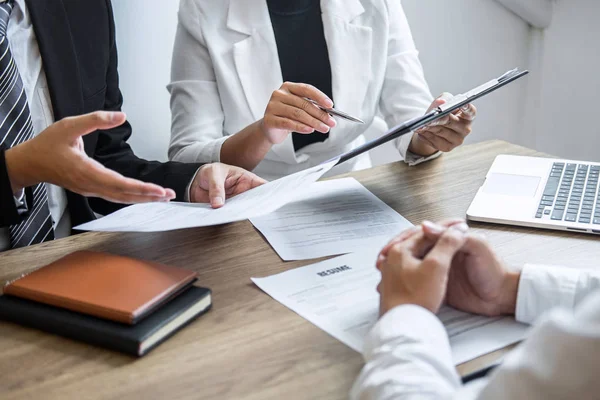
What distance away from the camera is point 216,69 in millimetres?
1478

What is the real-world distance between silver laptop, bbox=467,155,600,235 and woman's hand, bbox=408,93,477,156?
94 mm

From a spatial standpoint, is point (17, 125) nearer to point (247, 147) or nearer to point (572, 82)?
point (247, 147)

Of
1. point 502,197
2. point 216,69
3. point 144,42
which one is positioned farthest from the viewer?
point 144,42

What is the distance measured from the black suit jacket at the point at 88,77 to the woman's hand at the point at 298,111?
0.59 ft

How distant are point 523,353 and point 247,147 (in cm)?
89

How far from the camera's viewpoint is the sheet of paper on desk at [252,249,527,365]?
710mm

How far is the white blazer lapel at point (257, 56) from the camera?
149 cm

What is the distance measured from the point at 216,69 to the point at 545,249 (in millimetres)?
868

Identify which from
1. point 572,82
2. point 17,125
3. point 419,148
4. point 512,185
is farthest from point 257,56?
point 572,82

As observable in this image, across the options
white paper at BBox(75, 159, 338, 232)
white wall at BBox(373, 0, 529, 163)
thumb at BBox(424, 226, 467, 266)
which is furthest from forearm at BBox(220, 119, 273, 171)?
white wall at BBox(373, 0, 529, 163)

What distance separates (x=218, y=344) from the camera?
0.73 m

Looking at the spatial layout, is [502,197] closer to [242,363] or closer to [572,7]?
[242,363]

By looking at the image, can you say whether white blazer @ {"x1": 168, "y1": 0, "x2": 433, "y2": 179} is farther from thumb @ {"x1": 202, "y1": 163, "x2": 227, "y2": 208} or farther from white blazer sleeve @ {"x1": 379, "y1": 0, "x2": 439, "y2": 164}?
thumb @ {"x1": 202, "y1": 163, "x2": 227, "y2": 208}

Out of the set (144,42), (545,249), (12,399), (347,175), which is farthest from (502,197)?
(144,42)
